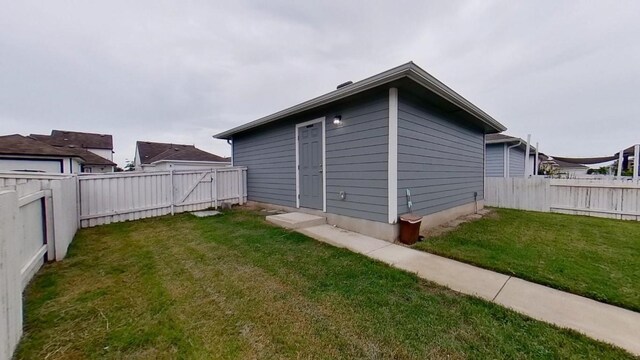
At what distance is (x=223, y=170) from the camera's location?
26.8 ft

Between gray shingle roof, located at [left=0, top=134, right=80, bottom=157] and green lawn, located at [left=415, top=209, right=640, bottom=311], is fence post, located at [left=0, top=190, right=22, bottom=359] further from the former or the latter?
gray shingle roof, located at [left=0, top=134, right=80, bottom=157]

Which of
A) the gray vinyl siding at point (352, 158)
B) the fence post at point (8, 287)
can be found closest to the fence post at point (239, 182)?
the gray vinyl siding at point (352, 158)

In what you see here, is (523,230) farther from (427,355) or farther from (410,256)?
(427,355)

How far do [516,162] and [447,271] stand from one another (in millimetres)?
13804

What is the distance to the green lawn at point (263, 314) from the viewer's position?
1735 millimetres

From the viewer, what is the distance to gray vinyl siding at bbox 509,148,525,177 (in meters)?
12.4

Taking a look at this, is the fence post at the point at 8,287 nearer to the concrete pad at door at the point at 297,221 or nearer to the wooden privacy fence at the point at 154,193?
the concrete pad at door at the point at 297,221

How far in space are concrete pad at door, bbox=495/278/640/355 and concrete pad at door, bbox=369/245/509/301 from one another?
147 mm

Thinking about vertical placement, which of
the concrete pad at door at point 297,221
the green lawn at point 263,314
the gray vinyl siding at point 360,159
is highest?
the gray vinyl siding at point 360,159

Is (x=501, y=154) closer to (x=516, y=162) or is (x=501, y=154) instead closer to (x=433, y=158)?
(x=516, y=162)

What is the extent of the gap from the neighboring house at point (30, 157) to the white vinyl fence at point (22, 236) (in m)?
9.70

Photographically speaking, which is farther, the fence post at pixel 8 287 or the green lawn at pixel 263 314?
the green lawn at pixel 263 314

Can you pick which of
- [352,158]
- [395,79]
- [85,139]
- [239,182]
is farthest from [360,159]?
[85,139]

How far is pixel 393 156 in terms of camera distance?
435 centimetres
